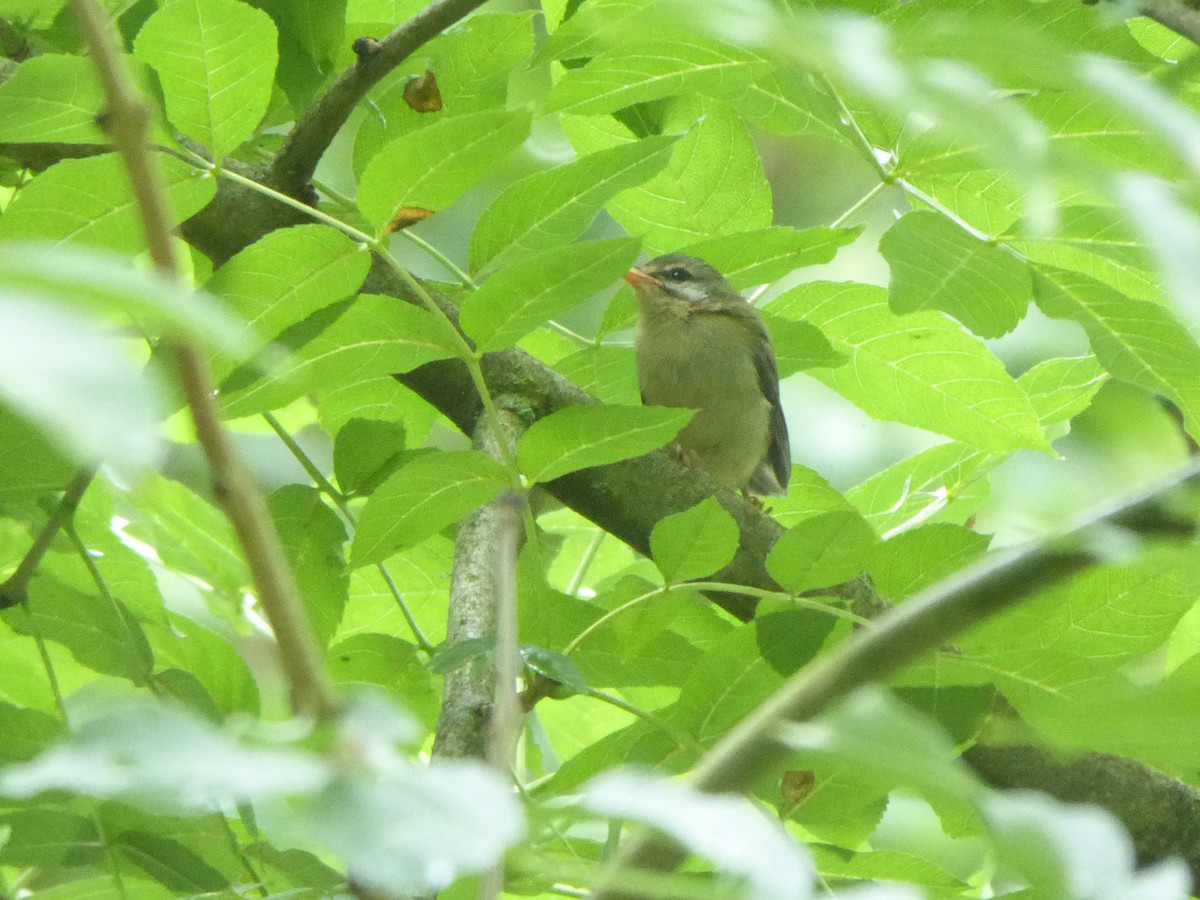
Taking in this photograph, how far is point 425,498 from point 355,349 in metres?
0.27

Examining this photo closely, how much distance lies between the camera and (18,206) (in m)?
2.22

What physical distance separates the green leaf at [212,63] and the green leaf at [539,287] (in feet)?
1.75

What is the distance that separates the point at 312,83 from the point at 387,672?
4.12 ft

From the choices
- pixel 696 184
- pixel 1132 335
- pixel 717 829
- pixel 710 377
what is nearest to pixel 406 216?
pixel 696 184

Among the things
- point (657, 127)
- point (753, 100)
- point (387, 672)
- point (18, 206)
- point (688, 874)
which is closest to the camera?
A: point (688, 874)

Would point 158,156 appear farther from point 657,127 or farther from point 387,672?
point 657,127

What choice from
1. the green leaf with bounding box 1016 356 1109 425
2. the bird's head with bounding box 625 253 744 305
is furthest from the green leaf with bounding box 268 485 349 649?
the bird's head with bounding box 625 253 744 305

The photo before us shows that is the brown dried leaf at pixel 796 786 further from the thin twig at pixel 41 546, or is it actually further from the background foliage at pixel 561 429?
the thin twig at pixel 41 546

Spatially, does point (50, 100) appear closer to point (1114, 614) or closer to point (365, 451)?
point (365, 451)

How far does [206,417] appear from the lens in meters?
0.75

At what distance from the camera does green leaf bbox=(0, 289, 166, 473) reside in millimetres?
552

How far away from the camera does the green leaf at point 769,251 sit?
262 centimetres

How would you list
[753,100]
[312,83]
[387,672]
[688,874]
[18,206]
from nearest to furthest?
[688,874]
[18,206]
[387,672]
[753,100]
[312,83]

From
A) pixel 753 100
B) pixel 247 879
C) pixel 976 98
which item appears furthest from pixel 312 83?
pixel 976 98
